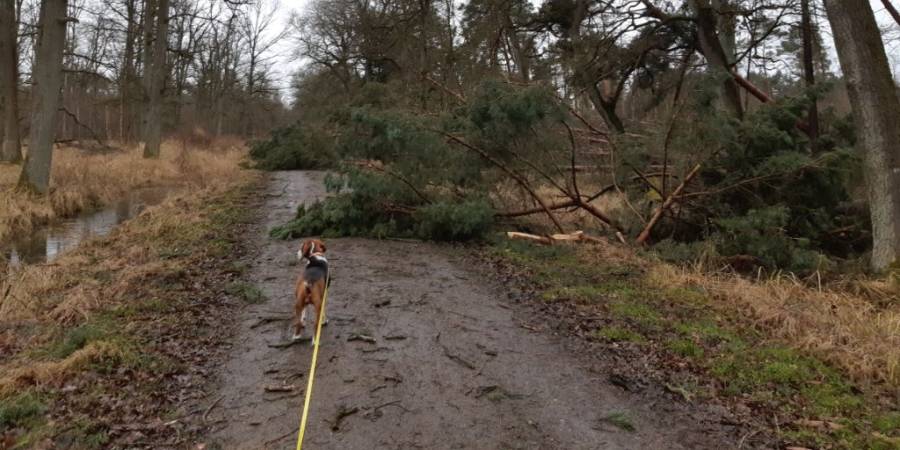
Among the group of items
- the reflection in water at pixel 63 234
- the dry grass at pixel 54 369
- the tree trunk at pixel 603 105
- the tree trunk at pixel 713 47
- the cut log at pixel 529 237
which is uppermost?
the tree trunk at pixel 713 47

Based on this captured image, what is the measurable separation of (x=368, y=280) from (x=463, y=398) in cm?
367

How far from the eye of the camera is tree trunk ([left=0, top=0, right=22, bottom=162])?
66.8 ft

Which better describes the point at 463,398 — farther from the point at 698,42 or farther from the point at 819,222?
the point at 698,42

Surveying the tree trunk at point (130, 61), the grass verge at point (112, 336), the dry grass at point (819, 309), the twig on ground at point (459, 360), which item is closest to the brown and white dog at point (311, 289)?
the grass verge at point (112, 336)

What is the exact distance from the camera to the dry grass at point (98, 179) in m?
13.7

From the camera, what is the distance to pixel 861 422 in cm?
451

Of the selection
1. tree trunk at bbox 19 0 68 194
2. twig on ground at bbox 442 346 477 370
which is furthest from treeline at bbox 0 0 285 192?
twig on ground at bbox 442 346 477 370

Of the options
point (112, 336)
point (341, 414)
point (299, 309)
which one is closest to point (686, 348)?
point (341, 414)

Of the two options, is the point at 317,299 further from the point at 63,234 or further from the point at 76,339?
the point at 63,234

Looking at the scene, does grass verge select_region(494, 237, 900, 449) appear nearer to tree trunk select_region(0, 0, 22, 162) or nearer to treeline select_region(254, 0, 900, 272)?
treeline select_region(254, 0, 900, 272)

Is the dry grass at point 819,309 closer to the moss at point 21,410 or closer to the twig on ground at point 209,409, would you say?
the twig on ground at point 209,409

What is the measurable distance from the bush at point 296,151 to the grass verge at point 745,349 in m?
18.9

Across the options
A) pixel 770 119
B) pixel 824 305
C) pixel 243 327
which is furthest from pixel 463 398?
pixel 770 119

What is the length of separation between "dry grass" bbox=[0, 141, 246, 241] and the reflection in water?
0.35m
